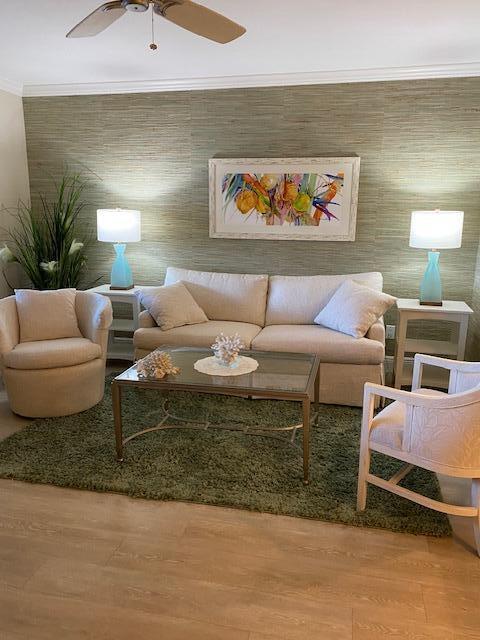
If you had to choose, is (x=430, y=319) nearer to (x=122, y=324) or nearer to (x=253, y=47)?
(x=253, y=47)

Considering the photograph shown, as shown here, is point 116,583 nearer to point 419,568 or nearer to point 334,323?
point 419,568

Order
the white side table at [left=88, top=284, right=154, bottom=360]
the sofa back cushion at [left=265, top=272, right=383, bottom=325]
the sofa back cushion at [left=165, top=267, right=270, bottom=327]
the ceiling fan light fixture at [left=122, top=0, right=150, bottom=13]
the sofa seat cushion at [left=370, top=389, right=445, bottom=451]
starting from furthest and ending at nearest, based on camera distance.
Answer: the white side table at [left=88, top=284, right=154, bottom=360]
the sofa back cushion at [left=165, top=267, right=270, bottom=327]
the sofa back cushion at [left=265, top=272, right=383, bottom=325]
the sofa seat cushion at [left=370, top=389, right=445, bottom=451]
the ceiling fan light fixture at [left=122, top=0, right=150, bottom=13]

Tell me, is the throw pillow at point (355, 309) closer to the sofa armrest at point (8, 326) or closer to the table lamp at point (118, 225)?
the table lamp at point (118, 225)

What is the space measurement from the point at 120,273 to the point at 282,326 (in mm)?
1536

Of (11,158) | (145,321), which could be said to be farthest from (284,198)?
(11,158)

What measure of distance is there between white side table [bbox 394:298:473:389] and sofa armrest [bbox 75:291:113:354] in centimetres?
216

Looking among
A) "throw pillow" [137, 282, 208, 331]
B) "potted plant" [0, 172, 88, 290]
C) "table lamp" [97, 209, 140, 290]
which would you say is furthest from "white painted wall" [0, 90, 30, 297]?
"throw pillow" [137, 282, 208, 331]

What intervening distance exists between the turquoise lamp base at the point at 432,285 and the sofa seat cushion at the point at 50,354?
2499 millimetres

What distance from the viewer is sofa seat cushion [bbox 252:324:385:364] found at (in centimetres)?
345

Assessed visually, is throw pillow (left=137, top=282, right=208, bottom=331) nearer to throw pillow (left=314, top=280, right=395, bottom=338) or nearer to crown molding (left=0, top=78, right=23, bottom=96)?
Answer: throw pillow (left=314, top=280, right=395, bottom=338)

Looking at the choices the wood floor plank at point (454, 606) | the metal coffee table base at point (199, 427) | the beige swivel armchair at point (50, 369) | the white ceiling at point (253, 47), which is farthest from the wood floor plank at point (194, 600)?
the white ceiling at point (253, 47)

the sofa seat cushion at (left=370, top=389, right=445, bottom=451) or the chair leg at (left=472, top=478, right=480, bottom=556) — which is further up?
the sofa seat cushion at (left=370, top=389, right=445, bottom=451)

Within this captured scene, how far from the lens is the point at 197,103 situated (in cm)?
438

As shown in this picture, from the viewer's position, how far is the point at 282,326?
4012 mm
